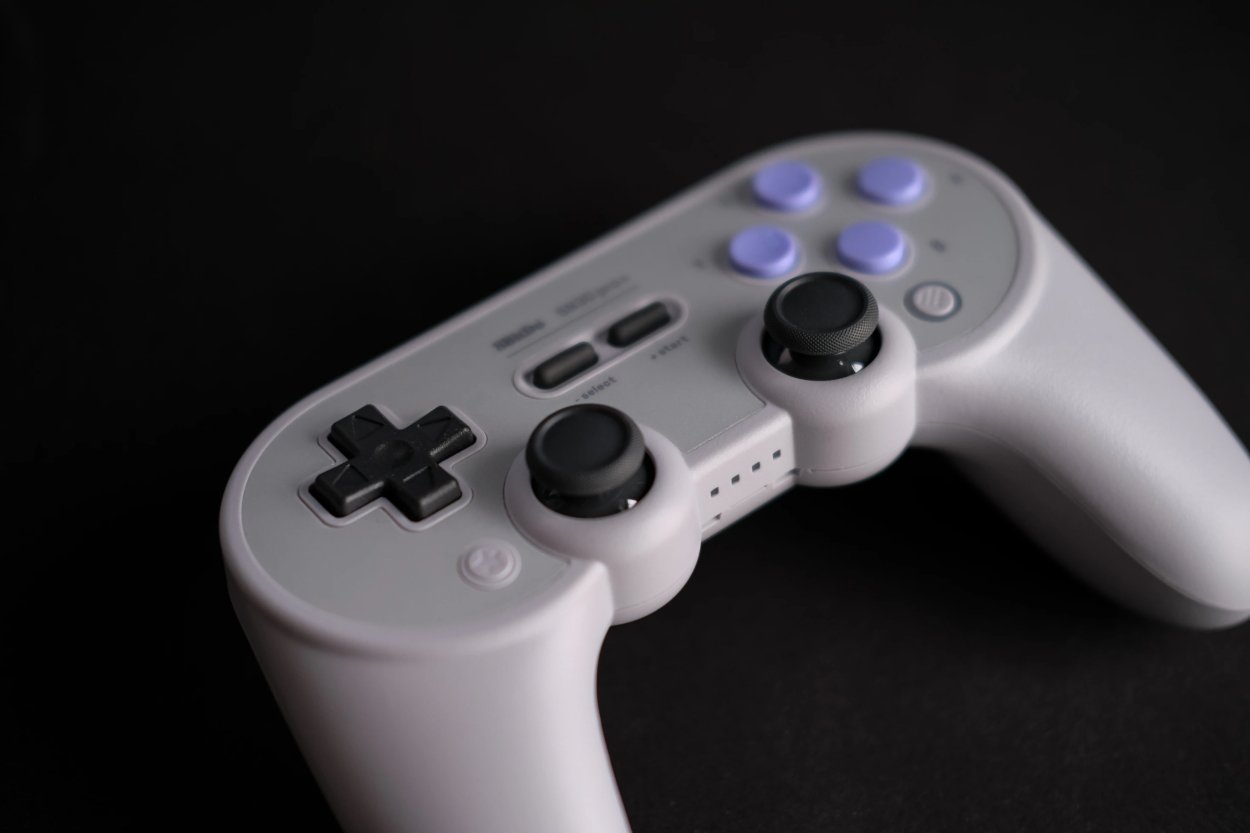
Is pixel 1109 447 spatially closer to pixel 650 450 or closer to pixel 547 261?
pixel 650 450

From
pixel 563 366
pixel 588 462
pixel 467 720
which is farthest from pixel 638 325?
pixel 467 720

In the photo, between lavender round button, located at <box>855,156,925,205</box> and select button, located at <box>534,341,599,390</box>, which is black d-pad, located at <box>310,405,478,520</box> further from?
lavender round button, located at <box>855,156,925,205</box>

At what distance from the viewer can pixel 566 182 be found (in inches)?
52.3

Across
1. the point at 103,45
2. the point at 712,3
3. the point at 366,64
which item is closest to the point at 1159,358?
the point at 712,3

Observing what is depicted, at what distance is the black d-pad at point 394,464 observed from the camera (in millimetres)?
847

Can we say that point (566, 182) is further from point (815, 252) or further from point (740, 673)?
point (740, 673)

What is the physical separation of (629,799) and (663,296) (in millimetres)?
331

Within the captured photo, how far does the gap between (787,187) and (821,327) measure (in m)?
0.19

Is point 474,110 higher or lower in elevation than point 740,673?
higher

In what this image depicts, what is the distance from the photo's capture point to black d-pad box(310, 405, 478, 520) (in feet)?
2.78

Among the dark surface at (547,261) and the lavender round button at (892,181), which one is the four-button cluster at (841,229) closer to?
the lavender round button at (892,181)

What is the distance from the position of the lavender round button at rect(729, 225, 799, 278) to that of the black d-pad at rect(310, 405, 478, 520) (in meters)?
0.24

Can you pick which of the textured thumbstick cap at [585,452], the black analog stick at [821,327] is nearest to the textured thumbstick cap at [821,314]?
the black analog stick at [821,327]

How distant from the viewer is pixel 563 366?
3.04 feet
